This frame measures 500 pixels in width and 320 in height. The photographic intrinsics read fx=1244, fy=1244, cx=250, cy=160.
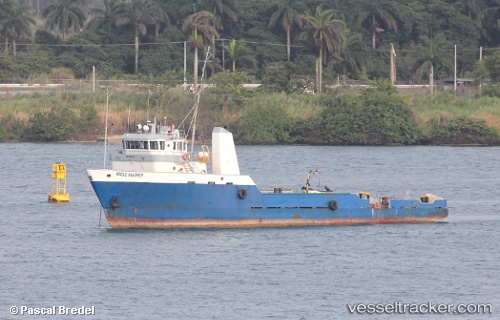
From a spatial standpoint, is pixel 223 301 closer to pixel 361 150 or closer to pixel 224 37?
pixel 361 150

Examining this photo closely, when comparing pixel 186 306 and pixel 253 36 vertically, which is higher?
pixel 253 36

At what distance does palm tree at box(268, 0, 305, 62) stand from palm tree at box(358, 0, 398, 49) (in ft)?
29.4

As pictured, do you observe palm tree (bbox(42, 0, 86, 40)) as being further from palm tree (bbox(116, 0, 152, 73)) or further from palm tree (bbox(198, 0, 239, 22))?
palm tree (bbox(198, 0, 239, 22))

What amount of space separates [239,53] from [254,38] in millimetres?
10468

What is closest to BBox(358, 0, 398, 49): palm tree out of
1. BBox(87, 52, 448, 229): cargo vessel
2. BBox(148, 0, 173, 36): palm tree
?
BBox(148, 0, 173, 36): palm tree

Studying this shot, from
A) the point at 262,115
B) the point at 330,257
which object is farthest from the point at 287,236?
the point at 262,115

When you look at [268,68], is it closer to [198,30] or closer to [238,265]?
[198,30]

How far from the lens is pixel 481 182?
89.9 meters

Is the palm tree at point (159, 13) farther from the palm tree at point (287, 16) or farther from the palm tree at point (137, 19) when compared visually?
the palm tree at point (287, 16)

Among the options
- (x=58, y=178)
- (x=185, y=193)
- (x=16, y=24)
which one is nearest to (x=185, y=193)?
(x=185, y=193)

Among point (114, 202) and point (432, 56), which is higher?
point (432, 56)

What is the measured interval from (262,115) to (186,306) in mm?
86050

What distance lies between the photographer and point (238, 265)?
2111 inches

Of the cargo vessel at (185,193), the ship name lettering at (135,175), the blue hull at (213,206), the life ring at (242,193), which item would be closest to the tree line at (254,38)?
the blue hull at (213,206)
